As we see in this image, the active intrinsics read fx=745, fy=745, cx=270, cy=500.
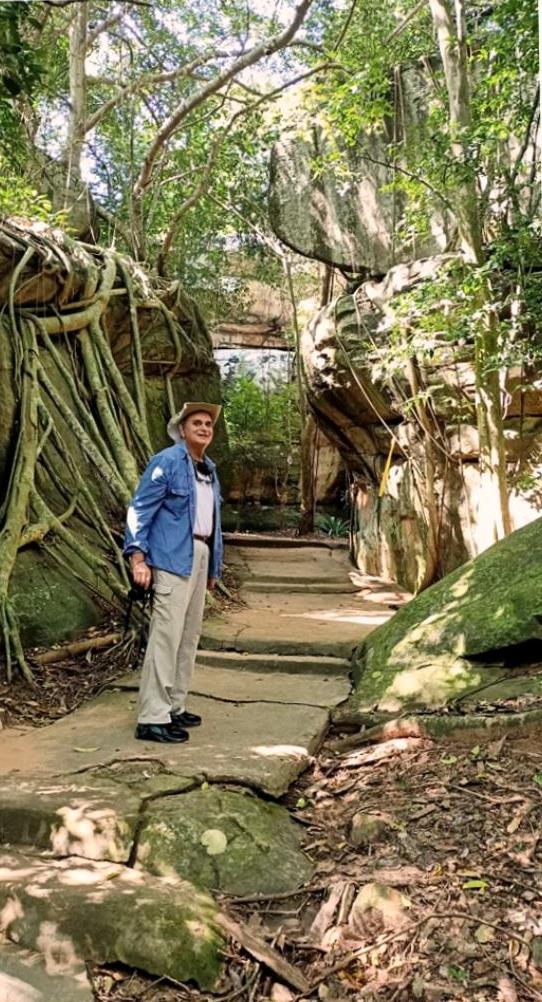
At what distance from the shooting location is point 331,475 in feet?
50.4

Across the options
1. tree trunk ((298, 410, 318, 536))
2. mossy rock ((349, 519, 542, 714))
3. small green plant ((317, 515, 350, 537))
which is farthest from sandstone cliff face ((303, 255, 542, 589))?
small green plant ((317, 515, 350, 537))

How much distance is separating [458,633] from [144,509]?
171 cm

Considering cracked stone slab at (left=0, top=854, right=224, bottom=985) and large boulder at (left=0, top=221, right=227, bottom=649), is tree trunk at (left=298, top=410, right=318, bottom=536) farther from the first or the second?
cracked stone slab at (left=0, top=854, right=224, bottom=985)

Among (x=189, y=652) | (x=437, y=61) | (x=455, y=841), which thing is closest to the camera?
(x=455, y=841)

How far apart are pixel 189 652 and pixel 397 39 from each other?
6.88 meters

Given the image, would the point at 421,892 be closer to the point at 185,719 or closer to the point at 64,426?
the point at 185,719

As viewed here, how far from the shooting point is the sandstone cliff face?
714cm

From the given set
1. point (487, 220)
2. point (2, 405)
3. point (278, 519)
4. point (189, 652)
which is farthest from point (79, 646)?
point (278, 519)

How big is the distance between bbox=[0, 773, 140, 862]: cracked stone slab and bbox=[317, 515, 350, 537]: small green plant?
11621mm

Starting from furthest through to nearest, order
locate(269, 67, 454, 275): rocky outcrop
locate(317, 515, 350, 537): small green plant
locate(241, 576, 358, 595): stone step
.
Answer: locate(317, 515, 350, 537): small green plant → locate(269, 67, 454, 275): rocky outcrop → locate(241, 576, 358, 595): stone step

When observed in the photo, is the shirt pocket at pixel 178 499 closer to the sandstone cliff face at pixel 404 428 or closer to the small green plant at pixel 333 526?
the sandstone cliff face at pixel 404 428

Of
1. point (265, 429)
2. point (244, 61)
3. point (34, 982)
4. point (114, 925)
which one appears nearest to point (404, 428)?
point (244, 61)

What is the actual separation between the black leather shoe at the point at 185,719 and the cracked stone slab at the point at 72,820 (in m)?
0.84

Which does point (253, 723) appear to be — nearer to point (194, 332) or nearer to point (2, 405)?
point (2, 405)
